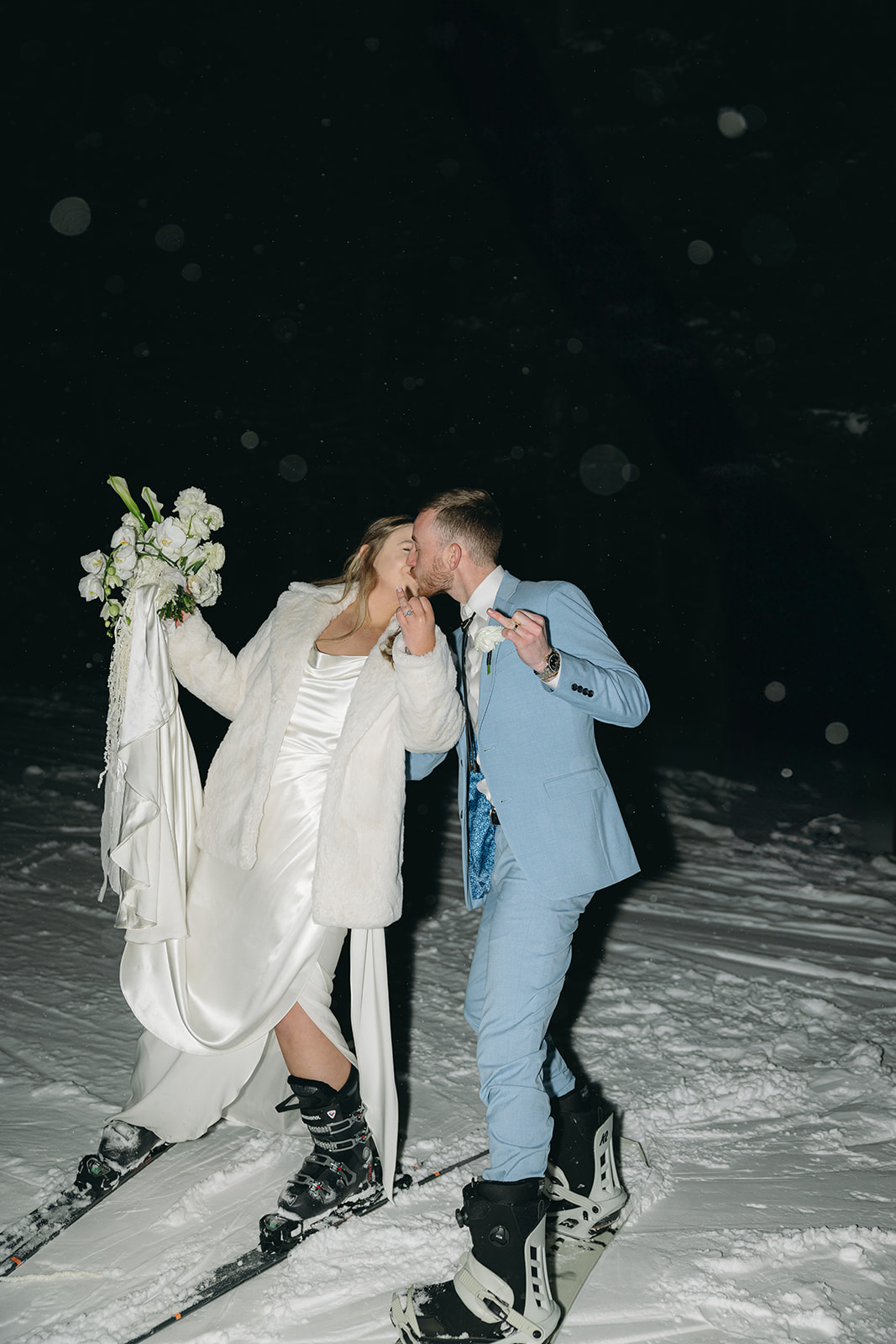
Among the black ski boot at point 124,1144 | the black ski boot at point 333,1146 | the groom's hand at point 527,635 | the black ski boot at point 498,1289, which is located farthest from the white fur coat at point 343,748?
the black ski boot at point 124,1144

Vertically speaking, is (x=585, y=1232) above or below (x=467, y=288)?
below

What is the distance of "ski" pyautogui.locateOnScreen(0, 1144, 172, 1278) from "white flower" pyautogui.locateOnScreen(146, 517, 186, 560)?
1906mm

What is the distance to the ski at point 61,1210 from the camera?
8.87 ft

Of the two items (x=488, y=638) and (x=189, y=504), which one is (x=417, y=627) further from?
(x=189, y=504)

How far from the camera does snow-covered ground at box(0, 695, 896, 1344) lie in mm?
2531

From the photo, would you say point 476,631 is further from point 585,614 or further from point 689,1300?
point 689,1300

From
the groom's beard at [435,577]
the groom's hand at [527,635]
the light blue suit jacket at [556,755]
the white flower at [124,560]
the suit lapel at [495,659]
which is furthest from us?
the white flower at [124,560]

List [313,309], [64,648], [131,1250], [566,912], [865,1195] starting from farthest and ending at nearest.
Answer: [64,648] → [313,309] → [865,1195] → [131,1250] → [566,912]

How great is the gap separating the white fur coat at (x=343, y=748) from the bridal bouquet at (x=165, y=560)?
141mm

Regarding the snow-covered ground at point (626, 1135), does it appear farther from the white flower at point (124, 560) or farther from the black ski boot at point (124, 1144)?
the white flower at point (124, 560)

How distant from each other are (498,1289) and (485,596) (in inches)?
68.0

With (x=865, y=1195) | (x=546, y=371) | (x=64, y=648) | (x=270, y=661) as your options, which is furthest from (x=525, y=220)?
(x=865, y=1195)

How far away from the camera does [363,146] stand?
14.0 m

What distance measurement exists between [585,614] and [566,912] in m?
0.77
